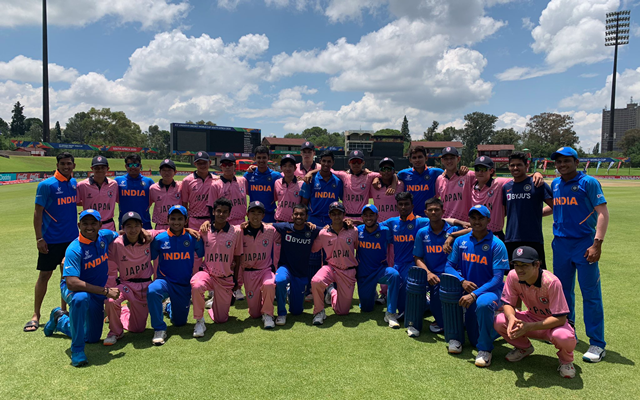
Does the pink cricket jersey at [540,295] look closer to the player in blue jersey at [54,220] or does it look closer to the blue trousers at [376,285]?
the blue trousers at [376,285]

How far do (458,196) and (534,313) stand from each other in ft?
7.61

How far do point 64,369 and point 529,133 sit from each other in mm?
120927

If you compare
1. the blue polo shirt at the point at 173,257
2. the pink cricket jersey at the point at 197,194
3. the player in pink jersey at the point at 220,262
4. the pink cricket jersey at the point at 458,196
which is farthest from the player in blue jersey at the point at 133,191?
the pink cricket jersey at the point at 458,196

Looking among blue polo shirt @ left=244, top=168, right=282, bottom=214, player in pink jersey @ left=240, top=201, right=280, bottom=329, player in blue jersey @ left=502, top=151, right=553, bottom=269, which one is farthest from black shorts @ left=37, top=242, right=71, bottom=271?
player in blue jersey @ left=502, top=151, right=553, bottom=269

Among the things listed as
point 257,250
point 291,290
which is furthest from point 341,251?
point 257,250

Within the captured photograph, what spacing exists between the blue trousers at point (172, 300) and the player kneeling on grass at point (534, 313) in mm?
4063

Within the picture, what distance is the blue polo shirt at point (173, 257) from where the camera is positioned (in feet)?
17.4

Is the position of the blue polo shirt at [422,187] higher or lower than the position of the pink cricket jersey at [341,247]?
higher

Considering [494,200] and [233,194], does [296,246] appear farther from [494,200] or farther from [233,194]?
[494,200]

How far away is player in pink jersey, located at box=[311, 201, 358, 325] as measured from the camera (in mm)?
5602

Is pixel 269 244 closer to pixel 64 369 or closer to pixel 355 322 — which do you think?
pixel 355 322

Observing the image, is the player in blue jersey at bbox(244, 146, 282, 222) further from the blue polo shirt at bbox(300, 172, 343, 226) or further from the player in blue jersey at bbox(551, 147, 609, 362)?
the player in blue jersey at bbox(551, 147, 609, 362)

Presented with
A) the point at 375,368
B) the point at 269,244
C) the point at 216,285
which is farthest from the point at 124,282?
the point at 375,368

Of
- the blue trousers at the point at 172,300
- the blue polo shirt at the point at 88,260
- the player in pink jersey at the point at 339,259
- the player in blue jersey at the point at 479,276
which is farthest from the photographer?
the player in pink jersey at the point at 339,259
